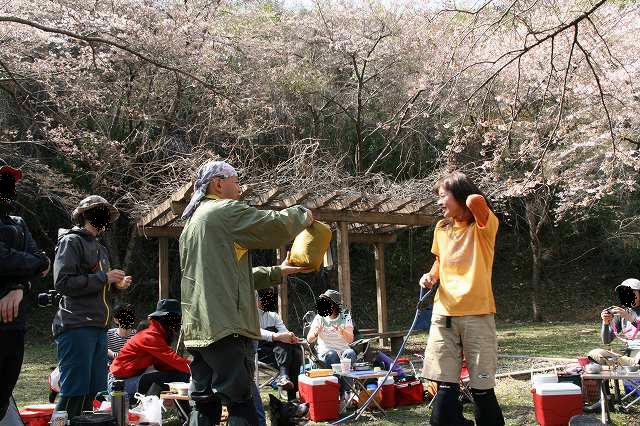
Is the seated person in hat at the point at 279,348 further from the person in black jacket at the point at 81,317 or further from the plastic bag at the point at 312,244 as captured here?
the plastic bag at the point at 312,244

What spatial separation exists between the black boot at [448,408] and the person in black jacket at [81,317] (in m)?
1.85

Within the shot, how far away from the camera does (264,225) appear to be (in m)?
3.06

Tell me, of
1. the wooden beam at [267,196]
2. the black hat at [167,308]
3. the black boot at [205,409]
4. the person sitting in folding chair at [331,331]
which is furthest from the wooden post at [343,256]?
the black boot at [205,409]

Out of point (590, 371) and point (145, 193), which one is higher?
point (145, 193)

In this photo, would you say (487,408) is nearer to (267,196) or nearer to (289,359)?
(289,359)

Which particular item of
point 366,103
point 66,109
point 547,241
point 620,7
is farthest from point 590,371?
point 547,241

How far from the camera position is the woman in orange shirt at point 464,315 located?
11.7ft

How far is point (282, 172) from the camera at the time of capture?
10.6 m

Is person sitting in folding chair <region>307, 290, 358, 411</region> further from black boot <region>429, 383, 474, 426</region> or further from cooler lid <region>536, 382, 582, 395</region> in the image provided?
black boot <region>429, 383, 474, 426</region>

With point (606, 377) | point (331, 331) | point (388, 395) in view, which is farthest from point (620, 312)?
point (331, 331)

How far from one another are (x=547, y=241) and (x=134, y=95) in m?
11.4

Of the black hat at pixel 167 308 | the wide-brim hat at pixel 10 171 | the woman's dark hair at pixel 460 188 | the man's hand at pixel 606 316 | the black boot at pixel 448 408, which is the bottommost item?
the black boot at pixel 448 408

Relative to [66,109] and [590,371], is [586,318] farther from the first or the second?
[590,371]

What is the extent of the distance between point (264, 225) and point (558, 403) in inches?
94.0
